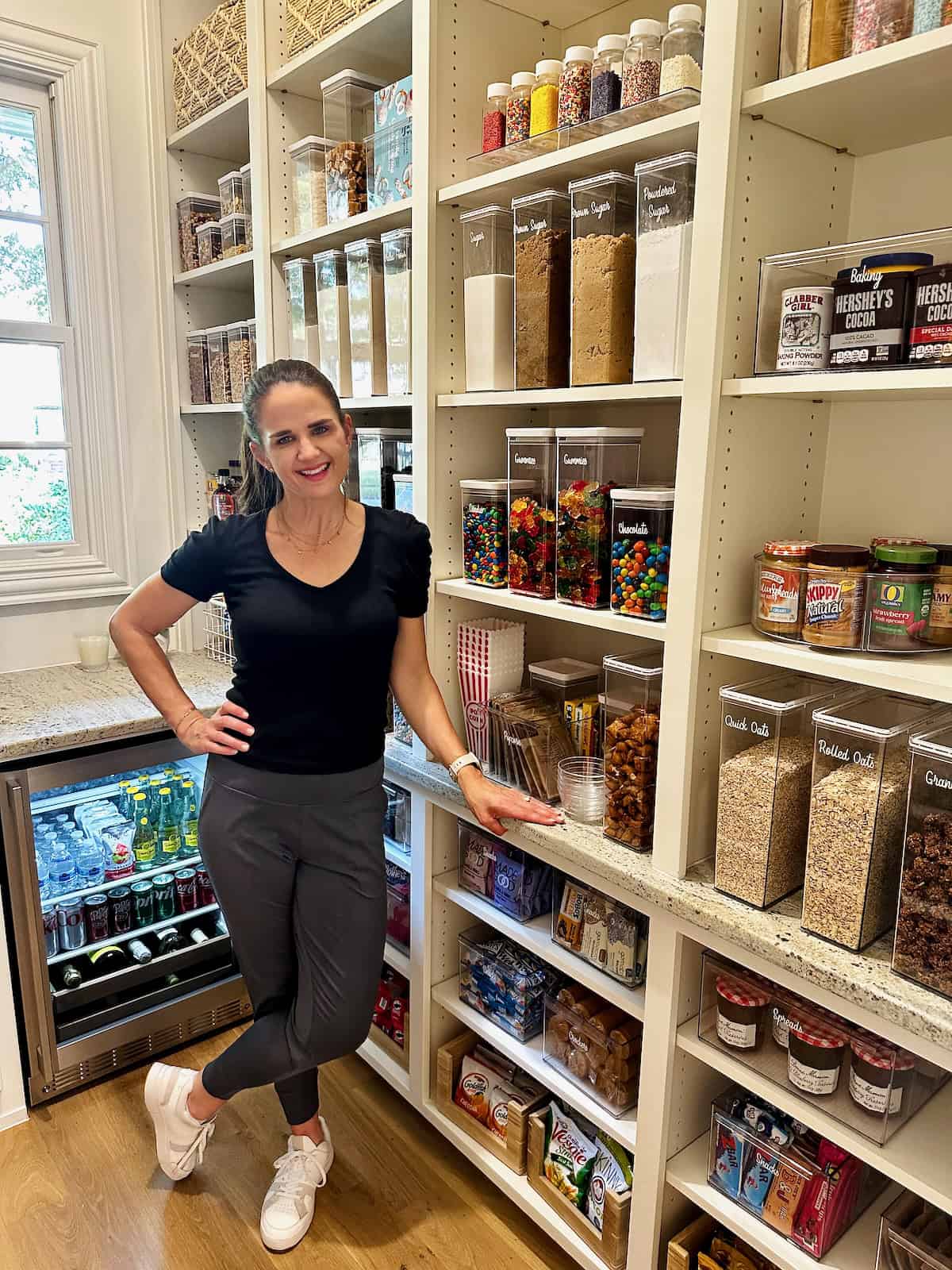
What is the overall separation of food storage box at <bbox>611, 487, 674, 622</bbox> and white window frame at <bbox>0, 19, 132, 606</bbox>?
1.89 meters

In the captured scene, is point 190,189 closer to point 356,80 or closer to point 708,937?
point 356,80

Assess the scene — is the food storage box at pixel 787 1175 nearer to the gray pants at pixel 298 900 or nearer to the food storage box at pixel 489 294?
the gray pants at pixel 298 900

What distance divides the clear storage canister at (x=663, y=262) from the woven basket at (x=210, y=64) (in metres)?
1.47

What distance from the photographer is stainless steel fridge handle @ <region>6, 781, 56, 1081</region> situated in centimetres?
204

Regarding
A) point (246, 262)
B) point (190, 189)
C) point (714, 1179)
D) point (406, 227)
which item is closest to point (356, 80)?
point (406, 227)

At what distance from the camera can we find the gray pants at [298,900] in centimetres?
167

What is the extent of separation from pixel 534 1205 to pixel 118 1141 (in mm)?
1006

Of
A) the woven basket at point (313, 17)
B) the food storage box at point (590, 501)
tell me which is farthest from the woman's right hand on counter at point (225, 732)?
the woven basket at point (313, 17)

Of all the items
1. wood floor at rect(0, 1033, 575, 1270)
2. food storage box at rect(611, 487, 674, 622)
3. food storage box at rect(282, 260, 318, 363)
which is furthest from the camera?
food storage box at rect(282, 260, 318, 363)

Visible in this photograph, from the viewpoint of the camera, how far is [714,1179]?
1.49 meters

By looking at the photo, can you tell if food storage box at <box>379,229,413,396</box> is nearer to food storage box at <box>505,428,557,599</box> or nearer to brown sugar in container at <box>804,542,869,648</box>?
food storage box at <box>505,428,557,599</box>

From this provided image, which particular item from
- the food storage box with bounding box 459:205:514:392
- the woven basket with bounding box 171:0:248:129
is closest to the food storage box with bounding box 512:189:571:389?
the food storage box with bounding box 459:205:514:392

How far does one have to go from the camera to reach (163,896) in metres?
2.52

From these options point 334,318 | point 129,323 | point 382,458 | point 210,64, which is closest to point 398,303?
point 334,318
